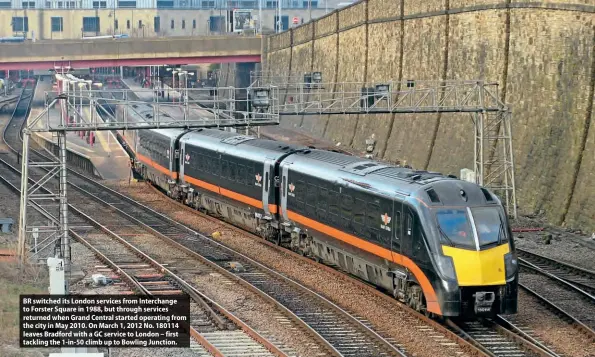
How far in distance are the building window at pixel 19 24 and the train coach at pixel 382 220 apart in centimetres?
11518

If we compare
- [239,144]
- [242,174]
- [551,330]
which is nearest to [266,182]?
[242,174]

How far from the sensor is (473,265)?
74.7 feet

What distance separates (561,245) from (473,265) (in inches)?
535

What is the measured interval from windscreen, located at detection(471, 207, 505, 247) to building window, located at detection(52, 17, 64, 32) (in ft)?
440

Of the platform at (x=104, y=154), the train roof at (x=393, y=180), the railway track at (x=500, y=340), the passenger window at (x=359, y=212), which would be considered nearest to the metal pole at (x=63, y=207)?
the train roof at (x=393, y=180)

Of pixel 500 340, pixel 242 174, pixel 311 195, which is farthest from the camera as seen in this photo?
pixel 242 174

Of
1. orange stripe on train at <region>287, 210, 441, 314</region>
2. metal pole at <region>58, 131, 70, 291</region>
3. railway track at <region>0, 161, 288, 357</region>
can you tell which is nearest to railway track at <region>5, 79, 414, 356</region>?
railway track at <region>0, 161, 288, 357</region>

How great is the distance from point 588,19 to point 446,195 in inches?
736

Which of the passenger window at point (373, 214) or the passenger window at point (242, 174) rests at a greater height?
the passenger window at point (373, 214)

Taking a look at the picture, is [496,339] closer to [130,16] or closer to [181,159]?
[181,159]

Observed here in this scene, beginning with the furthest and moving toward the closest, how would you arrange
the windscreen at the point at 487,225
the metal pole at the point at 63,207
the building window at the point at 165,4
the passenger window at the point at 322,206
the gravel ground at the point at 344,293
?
the building window at the point at 165,4 → the metal pole at the point at 63,207 → the passenger window at the point at 322,206 → the windscreen at the point at 487,225 → the gravel ground at the point at 344,293

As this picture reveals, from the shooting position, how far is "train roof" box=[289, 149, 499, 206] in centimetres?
2377

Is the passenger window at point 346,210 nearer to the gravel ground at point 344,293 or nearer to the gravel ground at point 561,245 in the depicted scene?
the gravel ground at point 344,293

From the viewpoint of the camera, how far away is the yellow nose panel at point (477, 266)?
22766mm
